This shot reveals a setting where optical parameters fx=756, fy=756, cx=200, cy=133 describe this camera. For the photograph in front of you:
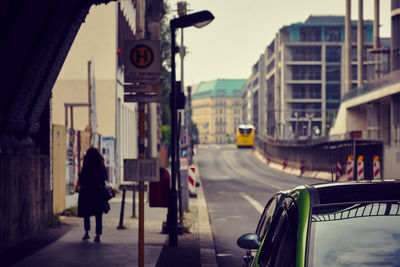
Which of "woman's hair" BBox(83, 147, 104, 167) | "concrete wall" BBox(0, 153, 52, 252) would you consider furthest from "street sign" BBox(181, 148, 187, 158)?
"woman's hair" BBox(83, 147, 104, 167)

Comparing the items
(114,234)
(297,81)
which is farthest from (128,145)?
(297,81)

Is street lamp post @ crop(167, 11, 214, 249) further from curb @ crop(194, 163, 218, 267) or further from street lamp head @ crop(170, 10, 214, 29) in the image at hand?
curb @ crop(194, 163, 218, 267)

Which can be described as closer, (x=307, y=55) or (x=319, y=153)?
(x=319, y=153)

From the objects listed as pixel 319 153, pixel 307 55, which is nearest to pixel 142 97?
pixel 319 153

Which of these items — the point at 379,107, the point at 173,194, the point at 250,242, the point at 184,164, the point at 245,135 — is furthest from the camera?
the point at 245,135

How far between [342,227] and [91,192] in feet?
32.1

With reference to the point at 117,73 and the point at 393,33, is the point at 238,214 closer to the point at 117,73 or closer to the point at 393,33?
the point at 117,73

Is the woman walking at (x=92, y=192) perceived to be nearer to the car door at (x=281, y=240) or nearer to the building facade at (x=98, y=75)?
the car door at (x=281, y=240)

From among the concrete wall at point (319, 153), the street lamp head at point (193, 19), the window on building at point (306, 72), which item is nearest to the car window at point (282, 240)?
the street lamp head at point (193, 19)

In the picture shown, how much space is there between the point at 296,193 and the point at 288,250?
0.64 metres

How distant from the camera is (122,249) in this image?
41.2 ft

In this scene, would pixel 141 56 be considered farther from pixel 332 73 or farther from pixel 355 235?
pixel 332 73

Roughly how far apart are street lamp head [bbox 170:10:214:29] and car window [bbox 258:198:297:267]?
8.77 meters

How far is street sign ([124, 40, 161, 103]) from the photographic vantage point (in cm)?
979
